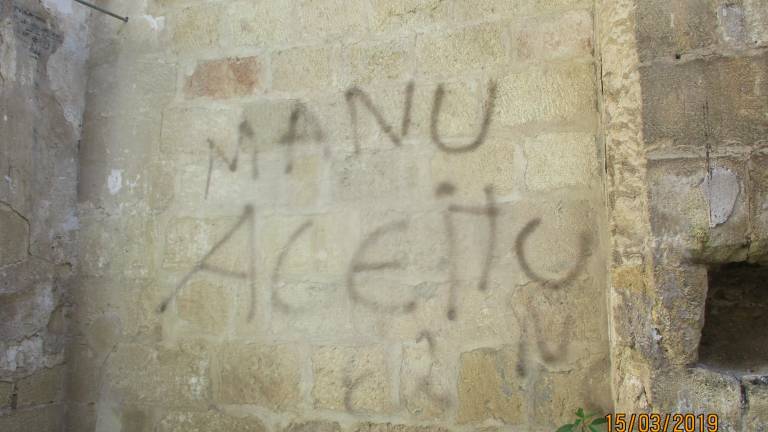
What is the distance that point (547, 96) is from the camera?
2559 millimetres

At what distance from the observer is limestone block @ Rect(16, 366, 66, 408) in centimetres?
Result: 284

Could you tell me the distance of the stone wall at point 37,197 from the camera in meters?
2.80

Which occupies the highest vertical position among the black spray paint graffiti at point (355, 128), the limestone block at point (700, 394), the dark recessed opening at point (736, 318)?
the black spray paint graffiti at point (355, 128)

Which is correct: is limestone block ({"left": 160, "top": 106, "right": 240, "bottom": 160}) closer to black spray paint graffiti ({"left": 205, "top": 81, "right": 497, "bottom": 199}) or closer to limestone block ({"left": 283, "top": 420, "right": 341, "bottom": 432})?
black spray paint graffiti ({"left": 205, "top": 81, "right": 497, "bottom": 199})

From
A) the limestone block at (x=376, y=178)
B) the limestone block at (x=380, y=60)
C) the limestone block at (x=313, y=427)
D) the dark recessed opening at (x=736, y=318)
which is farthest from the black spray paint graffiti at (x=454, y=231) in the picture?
the dark recessed opening at (x=736, y=318)

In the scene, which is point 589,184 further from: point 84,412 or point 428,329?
point 84,412

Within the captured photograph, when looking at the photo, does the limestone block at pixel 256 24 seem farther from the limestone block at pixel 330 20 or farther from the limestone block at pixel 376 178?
the limestone block at pixel 376 178

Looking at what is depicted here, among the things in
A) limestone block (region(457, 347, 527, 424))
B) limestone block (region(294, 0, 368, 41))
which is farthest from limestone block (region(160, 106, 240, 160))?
limestone block (region(457, 347, 527, 424))

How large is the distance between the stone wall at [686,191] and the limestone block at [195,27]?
190cm

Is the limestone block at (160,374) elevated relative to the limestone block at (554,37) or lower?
lower

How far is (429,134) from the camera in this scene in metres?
2.67

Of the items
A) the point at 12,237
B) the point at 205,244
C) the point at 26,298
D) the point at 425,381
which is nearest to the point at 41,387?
the point at 26,298

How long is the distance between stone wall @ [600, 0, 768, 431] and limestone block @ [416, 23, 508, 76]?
2.37 ft

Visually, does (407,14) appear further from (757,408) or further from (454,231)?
(757,408)
